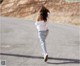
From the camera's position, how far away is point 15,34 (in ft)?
65.7

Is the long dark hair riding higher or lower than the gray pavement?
higher

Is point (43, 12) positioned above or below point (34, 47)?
above

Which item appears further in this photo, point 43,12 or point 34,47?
point 34,47

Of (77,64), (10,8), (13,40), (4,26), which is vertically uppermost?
(77,64)

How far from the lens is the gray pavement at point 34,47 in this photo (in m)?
12.9

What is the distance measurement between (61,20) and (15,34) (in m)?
9.70

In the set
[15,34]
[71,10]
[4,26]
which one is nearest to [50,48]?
[15,34]

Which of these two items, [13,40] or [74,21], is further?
[74,21]

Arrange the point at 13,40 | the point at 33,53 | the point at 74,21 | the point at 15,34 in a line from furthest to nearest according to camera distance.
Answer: the point at 74,21
the point at 15,34
the point at 13,40
the point at 33,53

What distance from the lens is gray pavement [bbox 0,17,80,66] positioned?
509 inches

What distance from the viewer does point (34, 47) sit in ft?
52.3

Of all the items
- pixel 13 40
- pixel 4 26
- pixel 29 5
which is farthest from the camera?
pixel 29 5

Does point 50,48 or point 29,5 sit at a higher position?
point 50,48

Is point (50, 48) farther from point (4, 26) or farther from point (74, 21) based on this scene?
point (74, 21)
